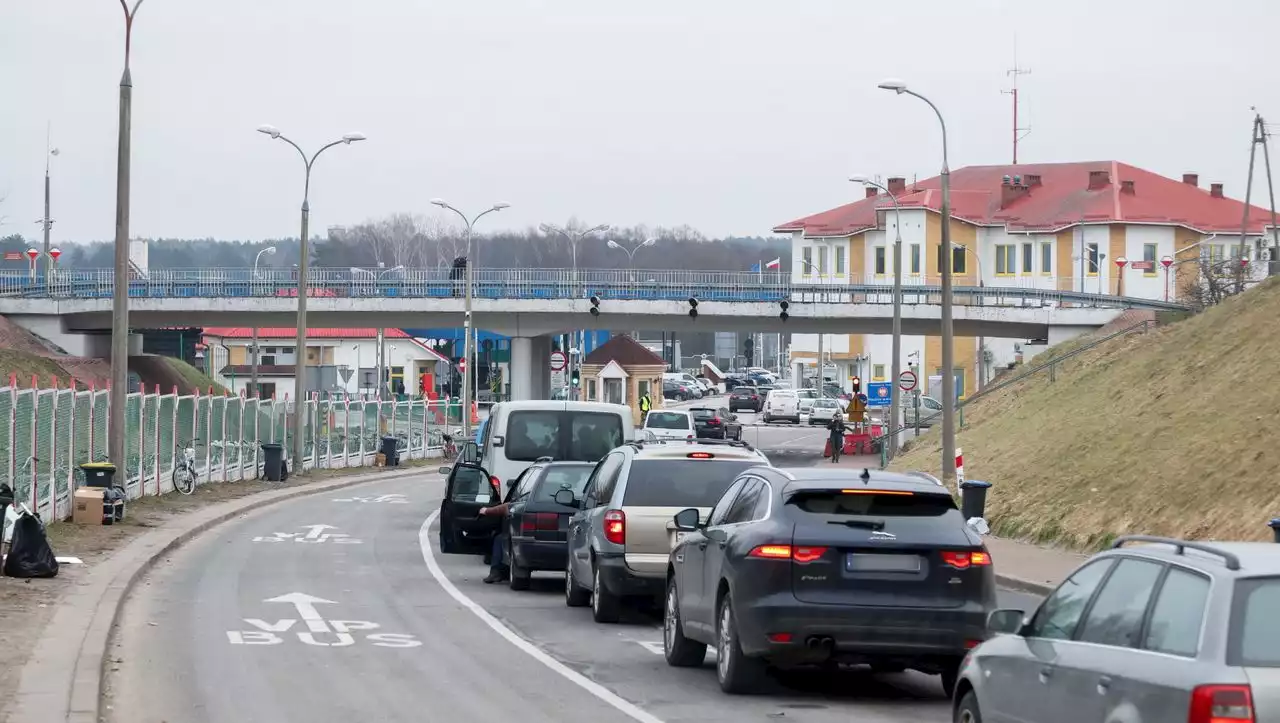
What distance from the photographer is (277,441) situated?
166 feet

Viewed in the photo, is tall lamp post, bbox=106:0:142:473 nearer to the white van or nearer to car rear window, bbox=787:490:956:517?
the white van

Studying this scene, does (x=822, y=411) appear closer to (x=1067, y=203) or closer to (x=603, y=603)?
(x=1067, y=203)

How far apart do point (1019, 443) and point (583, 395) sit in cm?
4983

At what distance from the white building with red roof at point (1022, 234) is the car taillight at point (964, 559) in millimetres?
71205

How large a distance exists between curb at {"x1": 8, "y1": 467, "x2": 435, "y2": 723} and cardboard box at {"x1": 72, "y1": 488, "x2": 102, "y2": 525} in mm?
1011

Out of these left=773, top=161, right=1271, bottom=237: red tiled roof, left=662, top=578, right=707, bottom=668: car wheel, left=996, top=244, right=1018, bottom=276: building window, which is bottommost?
left=662, top=578, right=707, bottom=668: car wheel

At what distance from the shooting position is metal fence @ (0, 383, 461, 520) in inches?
964

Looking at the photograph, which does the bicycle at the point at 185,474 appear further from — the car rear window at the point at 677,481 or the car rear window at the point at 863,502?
the car rear window at the point at 863,502

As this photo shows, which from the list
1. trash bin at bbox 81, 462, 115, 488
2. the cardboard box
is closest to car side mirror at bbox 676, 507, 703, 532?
trash bin at bbox 81, 462, 115, 488

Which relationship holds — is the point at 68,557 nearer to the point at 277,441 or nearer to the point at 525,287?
the point at 277,441

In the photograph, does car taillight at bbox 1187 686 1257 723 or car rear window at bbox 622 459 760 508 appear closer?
car taillight at bbox 1187 686 1257 723

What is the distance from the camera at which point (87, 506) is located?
27453 mm

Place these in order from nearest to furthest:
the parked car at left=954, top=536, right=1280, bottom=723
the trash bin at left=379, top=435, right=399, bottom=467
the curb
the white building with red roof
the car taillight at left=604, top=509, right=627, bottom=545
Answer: the parked car at left=954, top=536, right=1280, bottom=723 < the curb < the car taillight at left=604, top=509, right=627, bottom=545 < the trash bin at left=379, top=435, right=399, bottom=467 < the white building with red roof

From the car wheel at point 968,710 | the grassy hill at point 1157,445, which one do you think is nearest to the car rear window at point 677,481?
the car wheel at point 968,710
